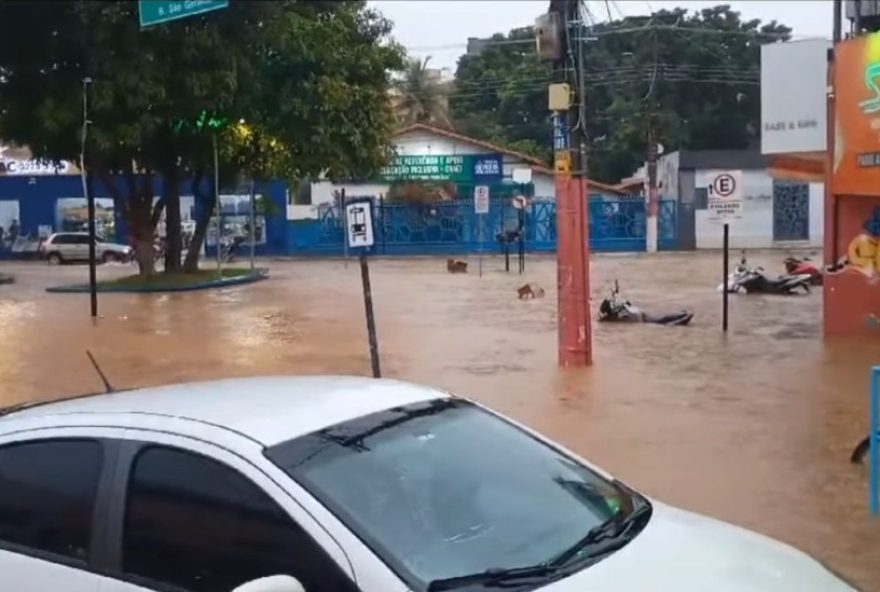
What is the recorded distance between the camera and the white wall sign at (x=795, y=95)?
1886 cm

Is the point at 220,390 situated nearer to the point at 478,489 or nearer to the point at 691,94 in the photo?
the point at 478,489

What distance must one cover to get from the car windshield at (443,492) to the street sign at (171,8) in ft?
21.2

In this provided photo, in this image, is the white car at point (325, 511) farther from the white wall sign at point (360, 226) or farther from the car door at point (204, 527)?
the white wall sign at point (360, 226)

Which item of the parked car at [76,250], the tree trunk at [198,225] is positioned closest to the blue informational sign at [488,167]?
the parked car at [76,250]

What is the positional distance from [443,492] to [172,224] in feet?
112

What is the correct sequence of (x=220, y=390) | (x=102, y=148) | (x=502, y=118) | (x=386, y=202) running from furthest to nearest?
(x=502, y=118), (x=386, y=202), (x=102, y=148), (x=220, y=390)

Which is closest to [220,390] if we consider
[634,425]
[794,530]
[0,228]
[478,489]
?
[478,489]

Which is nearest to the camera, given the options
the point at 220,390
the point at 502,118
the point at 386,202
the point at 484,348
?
the point at 220,390

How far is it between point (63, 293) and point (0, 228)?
A: 24.9m

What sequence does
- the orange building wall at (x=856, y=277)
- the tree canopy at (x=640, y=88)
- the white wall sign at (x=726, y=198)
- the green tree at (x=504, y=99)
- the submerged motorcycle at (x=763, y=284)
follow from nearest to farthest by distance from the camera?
1. the orange building wall at (x=856, y=277)
2. the white wall sign at (x=726, y=198)
3. the submerged motorcycle at (x=763, y=284)
4. the tree canopy at (x=640, y=88)
5. the green tree at (x=504, y=99)

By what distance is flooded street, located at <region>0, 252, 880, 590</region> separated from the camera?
9320mm

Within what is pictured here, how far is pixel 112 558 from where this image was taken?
408 cm

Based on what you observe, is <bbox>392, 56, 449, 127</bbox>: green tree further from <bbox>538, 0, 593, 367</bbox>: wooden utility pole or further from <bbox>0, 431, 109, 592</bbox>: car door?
<bbox>0, 431, 109, 592</bbox>: car door

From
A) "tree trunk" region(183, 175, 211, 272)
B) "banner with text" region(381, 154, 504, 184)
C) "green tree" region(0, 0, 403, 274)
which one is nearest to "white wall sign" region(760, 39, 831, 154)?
"green tree" region(0, 0, 403, 274)
